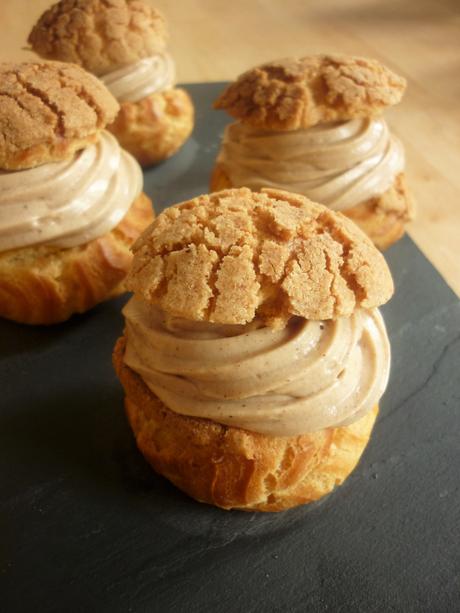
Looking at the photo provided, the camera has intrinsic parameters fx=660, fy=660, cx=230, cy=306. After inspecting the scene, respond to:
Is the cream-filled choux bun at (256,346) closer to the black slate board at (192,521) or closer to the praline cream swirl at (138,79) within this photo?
the black slate board at (192,521)

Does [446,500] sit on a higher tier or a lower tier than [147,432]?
lower

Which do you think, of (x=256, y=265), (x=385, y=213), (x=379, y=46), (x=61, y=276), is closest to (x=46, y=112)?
(x=61, y=276)

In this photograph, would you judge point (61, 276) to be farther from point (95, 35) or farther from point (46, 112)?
point (95, 35)

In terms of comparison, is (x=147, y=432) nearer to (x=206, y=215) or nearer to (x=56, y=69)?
(x=206, y=215)

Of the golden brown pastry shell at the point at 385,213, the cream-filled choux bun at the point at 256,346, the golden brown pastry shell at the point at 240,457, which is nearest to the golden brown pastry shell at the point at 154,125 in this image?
the golden brown pastry shell at the point at 385,213

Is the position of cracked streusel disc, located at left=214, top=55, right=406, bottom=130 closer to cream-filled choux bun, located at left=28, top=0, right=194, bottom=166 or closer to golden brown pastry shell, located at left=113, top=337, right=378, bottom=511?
cream-filled choux bun, located at left=28, top=0, right=194, bottom=166

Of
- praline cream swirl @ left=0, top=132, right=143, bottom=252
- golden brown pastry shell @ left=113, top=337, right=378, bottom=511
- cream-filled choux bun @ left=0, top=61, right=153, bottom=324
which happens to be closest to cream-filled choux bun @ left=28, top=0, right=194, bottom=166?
cream-filled choux bun @ left=0, top=61, right=153, bottom=324

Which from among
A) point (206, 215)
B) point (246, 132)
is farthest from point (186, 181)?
point (206, 215)
